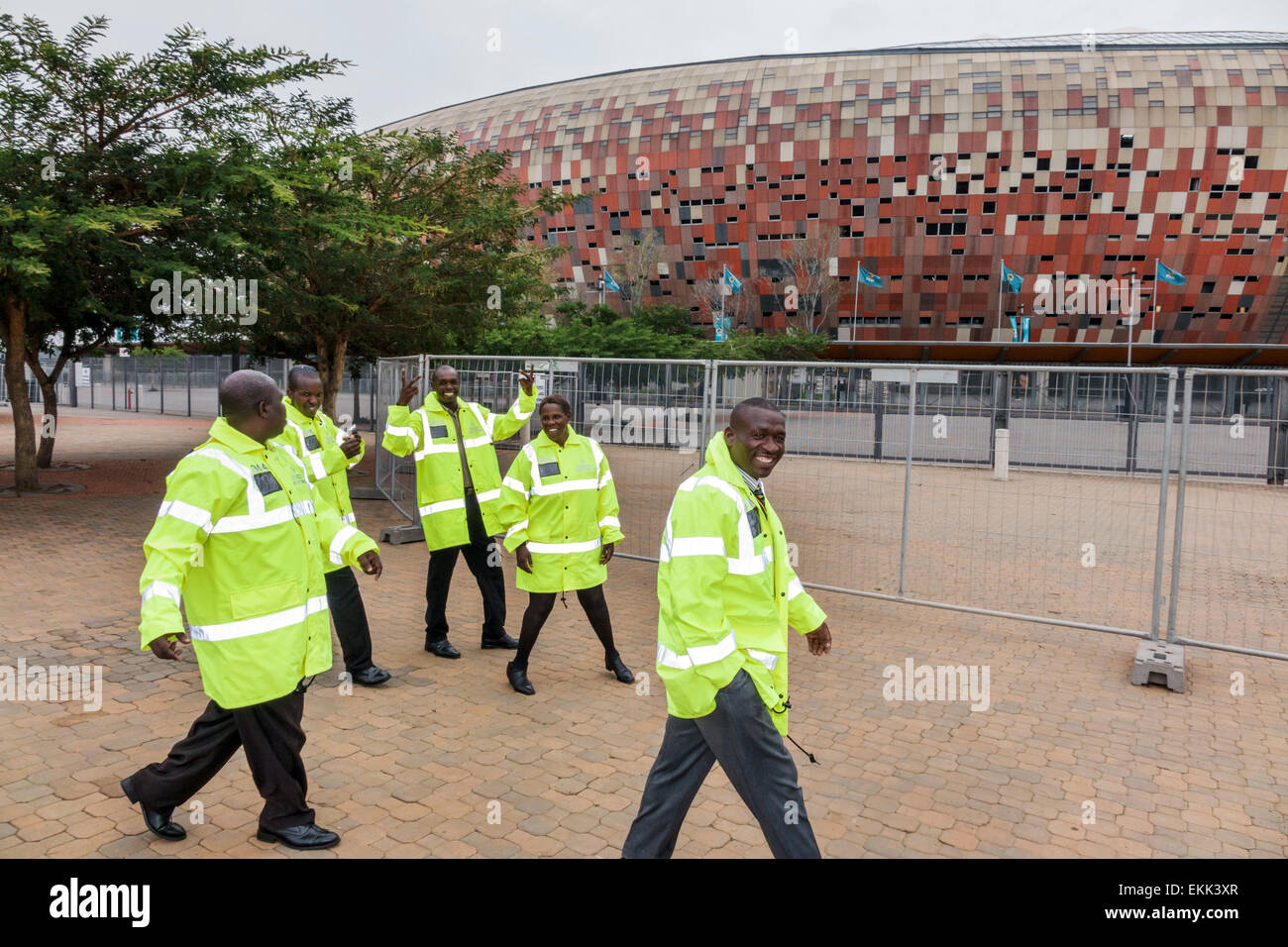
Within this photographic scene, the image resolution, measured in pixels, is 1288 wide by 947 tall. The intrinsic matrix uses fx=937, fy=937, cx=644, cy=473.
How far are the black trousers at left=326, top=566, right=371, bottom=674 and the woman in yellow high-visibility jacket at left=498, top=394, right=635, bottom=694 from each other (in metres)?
0.95

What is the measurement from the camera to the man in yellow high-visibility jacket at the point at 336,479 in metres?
5.67

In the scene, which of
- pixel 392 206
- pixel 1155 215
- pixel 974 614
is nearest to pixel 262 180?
pixel 392 206

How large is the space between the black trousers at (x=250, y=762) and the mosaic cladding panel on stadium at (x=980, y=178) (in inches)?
2637

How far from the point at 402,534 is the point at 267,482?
7466 mm

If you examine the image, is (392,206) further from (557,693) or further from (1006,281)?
(1006,281)

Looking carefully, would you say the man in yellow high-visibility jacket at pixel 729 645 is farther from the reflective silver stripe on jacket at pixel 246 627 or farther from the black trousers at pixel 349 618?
the black trousers at pixel 349 618

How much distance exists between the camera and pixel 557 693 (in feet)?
19.5

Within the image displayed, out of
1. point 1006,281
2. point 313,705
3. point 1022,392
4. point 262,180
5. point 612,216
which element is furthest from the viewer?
point 612,216

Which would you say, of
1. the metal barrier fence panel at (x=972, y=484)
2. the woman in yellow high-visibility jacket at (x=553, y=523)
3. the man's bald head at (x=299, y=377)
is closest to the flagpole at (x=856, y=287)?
the metal barrier fence panel at (x=972, y=484)

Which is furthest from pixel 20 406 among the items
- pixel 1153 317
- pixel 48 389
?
pixel 1153 317

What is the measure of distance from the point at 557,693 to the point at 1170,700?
401 centimetres

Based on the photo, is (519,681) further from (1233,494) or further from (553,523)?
(1233,494)

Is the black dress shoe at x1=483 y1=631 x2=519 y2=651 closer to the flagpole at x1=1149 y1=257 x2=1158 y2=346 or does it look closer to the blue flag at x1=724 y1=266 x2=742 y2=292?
the blue flag at x1=724 y1=266 x2=742 y2=292

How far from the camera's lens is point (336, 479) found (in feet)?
19.5
